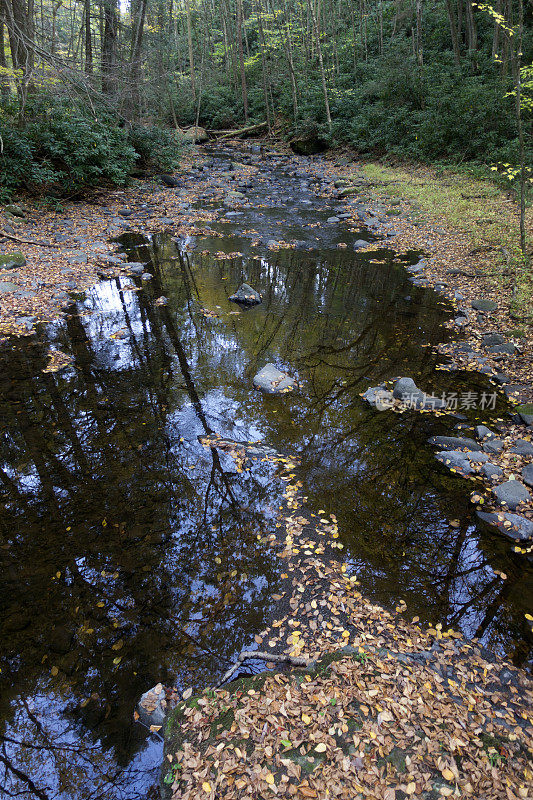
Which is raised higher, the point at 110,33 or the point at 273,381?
the point at 110,33

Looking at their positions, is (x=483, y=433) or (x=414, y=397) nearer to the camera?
(x=483, y=433)

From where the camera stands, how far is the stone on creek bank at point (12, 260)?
30.8ft

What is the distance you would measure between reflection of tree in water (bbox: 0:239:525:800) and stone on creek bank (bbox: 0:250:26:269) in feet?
9.11

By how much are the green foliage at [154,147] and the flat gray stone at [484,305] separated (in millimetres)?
15216

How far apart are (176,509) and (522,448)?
4.16 m

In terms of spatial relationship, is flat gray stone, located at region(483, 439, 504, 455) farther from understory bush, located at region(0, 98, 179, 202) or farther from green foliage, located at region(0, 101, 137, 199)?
green foliage, located at region(0, 101, 137, 199)

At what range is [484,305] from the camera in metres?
8.45

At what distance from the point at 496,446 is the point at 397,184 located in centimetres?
1494

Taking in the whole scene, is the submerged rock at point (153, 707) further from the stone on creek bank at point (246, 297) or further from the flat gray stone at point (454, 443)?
the stone on creek bank at point (246, 297)

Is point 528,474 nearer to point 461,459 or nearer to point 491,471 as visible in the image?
point 491,471

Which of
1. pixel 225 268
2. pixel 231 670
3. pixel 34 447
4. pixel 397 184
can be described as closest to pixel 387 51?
pixel 397 184

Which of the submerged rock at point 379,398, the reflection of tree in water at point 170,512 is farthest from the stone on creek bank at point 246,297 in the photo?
the submerged rock at point 379,398

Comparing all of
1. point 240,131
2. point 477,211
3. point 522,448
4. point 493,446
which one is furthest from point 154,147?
point 522,448

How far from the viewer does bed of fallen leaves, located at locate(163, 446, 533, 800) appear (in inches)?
94.7
